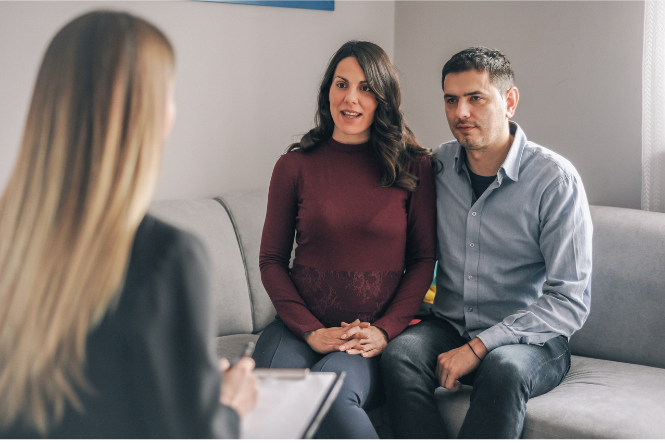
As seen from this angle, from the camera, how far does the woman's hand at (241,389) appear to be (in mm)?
639

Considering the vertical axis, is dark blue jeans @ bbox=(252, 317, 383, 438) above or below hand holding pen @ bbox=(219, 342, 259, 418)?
below

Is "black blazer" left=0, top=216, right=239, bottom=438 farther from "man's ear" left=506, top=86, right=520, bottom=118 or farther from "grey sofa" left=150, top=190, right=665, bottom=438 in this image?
"man's ear" left=506, top=86, right=520, bottom=118

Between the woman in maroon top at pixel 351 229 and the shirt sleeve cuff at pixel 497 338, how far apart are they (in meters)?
0.21

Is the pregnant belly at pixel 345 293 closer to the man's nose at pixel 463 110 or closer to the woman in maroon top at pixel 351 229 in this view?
the woman in maroon top at pixel 351 229

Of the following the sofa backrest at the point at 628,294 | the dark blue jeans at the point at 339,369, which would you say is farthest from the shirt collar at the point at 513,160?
the dark blue jeans at the point at 339,369

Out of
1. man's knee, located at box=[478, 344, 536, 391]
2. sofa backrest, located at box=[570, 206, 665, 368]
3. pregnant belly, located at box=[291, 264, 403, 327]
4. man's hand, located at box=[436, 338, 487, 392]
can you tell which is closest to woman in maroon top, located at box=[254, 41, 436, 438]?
pregnant belly, located at box=[291, 264, 403, 327]

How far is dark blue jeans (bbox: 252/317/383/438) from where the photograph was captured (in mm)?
1261

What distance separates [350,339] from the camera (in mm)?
1454

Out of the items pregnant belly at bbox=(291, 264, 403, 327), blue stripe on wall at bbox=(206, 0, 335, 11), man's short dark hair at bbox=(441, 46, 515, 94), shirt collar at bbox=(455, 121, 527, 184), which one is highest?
blue stripe on wall at bbox=(206, 0, 335, 11)

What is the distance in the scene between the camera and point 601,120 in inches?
79.6

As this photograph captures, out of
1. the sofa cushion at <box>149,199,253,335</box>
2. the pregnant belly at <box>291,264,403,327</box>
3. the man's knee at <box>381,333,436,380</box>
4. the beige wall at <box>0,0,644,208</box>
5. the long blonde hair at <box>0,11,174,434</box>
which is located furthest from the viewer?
the beige wall at <box>0,0,644,208</box>

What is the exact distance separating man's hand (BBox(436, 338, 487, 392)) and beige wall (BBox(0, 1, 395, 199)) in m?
1.14

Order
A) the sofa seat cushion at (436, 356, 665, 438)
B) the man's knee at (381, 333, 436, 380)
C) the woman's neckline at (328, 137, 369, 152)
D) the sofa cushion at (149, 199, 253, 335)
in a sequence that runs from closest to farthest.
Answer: the sofa seat cushion at (436, 356, 665, 438) → the man's knee at (381, 333, 436, 380) → the woman's neckline at (328, 137, 369, 152) → the sofa cushion at (149, 199, 253, 335)

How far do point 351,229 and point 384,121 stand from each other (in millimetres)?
324
